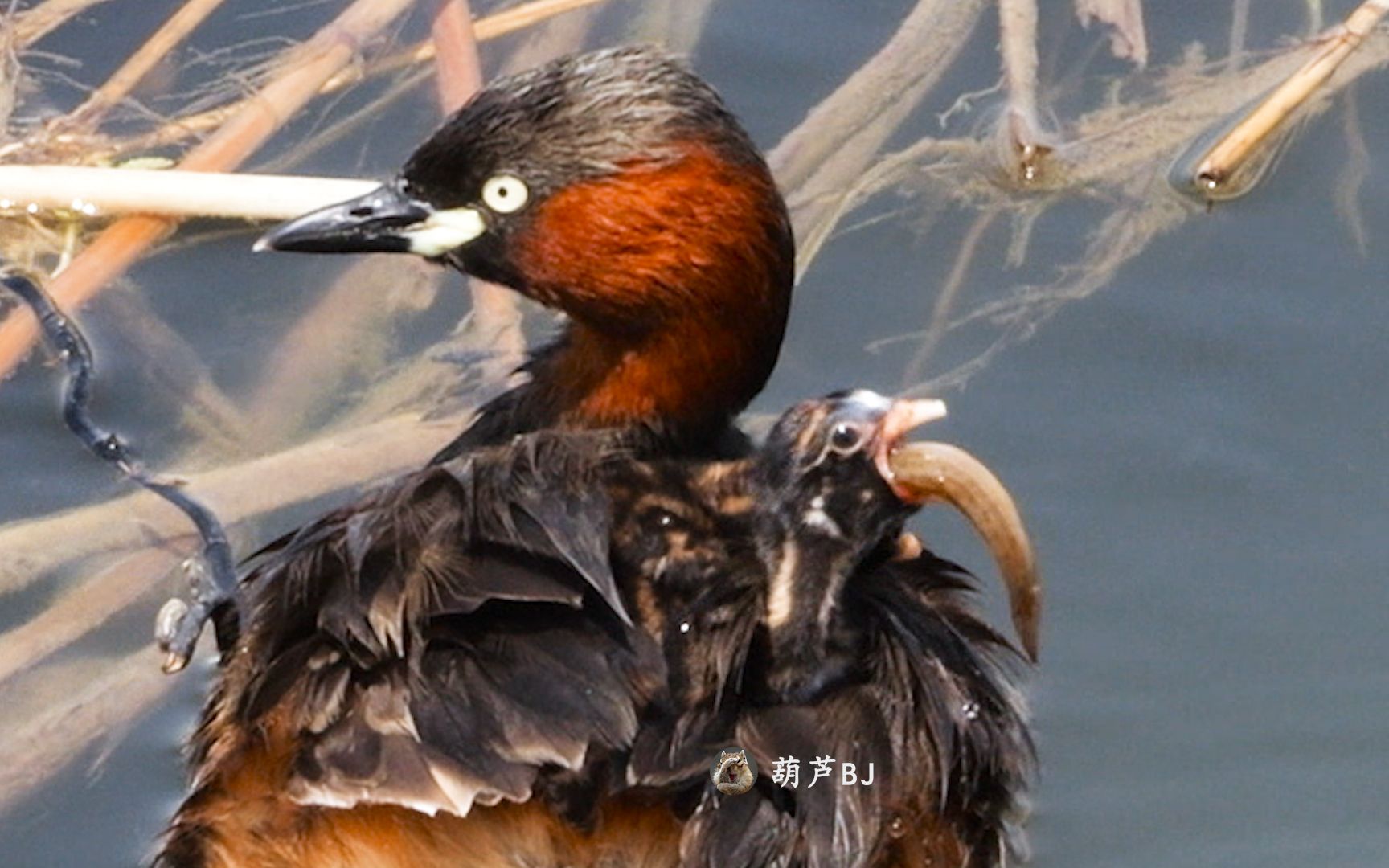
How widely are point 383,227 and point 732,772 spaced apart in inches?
43.7

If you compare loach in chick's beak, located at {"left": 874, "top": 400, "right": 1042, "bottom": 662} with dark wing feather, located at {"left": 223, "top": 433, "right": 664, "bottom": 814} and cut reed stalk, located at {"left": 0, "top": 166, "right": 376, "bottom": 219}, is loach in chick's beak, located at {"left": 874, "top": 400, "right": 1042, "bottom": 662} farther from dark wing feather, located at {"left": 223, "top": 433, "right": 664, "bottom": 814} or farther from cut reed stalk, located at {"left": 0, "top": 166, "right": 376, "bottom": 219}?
cut reed stalk, located at {"left": 0, "top": 166, "right": 376, "bottom": 219}

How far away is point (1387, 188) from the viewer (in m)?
5.46

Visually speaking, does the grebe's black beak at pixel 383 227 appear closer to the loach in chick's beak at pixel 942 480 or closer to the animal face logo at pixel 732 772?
the loach in chick's beak at pixel 942 480

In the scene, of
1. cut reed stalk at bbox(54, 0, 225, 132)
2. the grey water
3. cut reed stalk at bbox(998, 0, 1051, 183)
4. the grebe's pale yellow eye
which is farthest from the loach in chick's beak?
cut reed stalk at bbox(54, 0, 225, 132)

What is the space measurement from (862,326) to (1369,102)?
119cm

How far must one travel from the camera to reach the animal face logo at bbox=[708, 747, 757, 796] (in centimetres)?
353

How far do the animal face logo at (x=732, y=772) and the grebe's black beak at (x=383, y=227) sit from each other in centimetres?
98

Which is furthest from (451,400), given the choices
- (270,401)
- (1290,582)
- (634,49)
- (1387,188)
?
(1387,188)

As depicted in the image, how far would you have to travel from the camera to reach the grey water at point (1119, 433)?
4480mm

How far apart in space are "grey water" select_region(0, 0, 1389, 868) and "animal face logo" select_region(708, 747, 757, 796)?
39.3 inches

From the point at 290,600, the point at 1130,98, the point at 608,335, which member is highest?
the point at 1130,98

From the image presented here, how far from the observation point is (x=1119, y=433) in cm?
502

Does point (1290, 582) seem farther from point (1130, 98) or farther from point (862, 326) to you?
point (1130, 98)

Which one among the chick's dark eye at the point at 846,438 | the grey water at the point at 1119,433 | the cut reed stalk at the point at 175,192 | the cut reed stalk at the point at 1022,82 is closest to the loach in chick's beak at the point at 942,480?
the chick's dark eye at the point at 846,438
